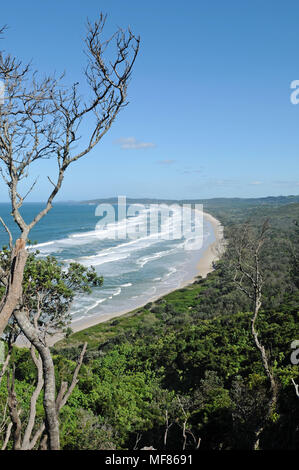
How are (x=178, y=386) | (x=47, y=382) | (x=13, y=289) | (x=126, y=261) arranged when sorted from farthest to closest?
(x=126, y=261) → (x=178, y=386) → (x=47, y=382) → (x=13, y=289)

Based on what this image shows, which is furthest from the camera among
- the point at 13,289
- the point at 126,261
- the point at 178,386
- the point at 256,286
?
the point at 126,261

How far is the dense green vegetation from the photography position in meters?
8.89

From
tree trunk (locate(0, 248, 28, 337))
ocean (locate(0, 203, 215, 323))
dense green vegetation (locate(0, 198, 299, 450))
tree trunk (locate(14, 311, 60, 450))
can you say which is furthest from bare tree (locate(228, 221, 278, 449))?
ocean (locate(0, 203, 215, 323))

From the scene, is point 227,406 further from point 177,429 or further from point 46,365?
point 46,365

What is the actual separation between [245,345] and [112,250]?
42.8m

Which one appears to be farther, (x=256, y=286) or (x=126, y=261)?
(x=126, y=261)

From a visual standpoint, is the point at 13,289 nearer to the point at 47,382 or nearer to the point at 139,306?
the point at 47,382

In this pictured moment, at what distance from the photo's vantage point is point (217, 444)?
30.5 ft

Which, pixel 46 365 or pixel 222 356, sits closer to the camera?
pixel 46 365

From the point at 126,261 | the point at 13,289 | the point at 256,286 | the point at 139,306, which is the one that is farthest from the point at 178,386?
the point at 126,261

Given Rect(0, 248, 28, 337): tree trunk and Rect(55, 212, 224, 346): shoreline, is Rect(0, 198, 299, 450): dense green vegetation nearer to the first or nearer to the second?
Rect(55, 212, 224, 346): shoreline

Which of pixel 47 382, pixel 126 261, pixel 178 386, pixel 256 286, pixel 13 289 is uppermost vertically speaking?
pixel 13 289

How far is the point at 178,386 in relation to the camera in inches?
548
